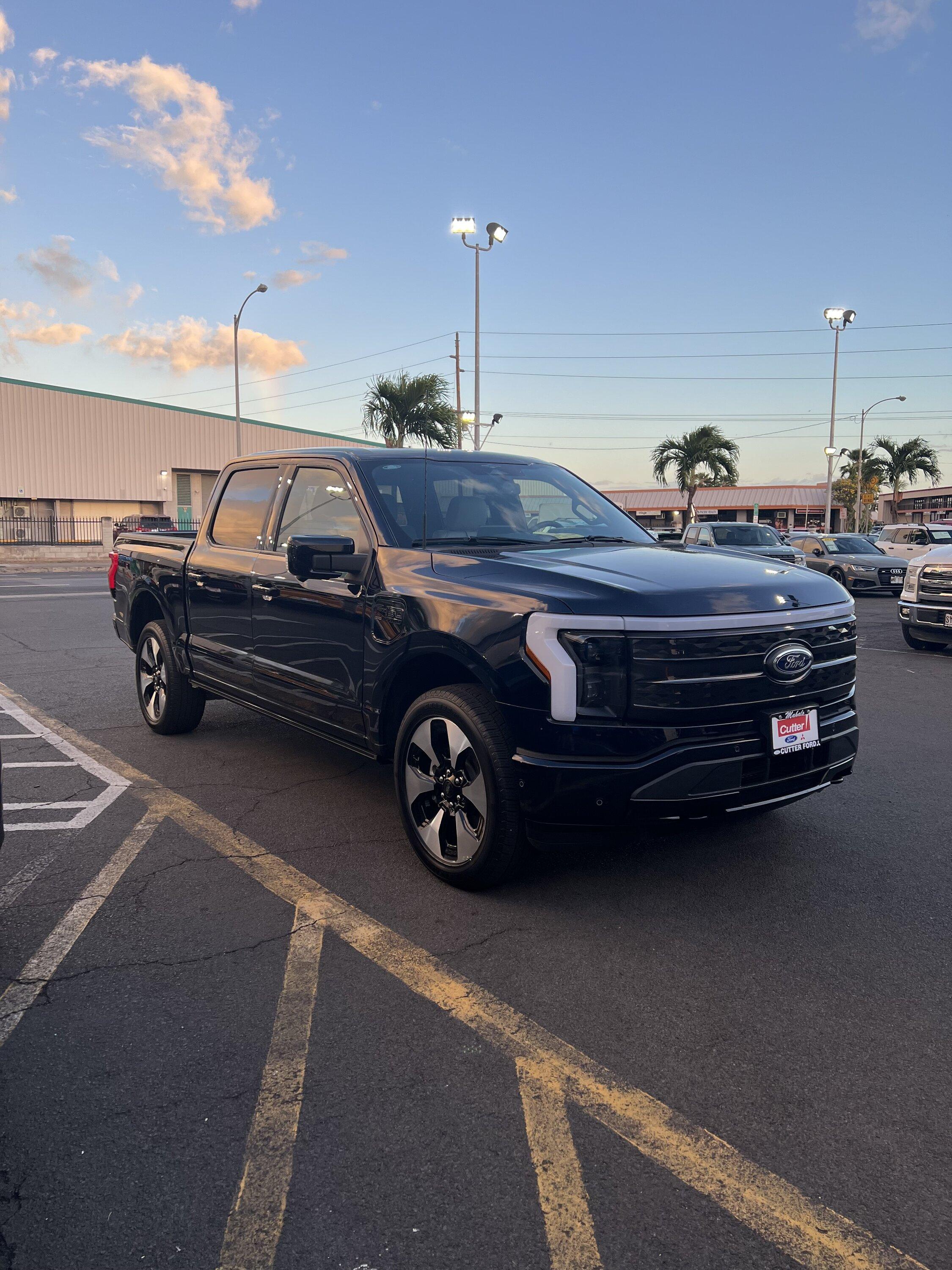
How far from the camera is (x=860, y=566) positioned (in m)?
23.8

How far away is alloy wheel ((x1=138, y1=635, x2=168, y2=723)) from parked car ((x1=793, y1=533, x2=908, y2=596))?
19.1 metres

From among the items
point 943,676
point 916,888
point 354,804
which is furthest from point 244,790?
point 943,676

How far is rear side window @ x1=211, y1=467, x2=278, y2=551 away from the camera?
5672 millimetres

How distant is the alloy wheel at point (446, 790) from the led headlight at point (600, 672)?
22.1 inches

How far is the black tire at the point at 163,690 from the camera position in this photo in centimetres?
661

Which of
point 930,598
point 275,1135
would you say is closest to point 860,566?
point 930,598

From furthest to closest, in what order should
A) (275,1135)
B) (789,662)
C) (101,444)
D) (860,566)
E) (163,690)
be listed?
(101,444) < (860,566) < (163,690) < (789,662) < (275,1135)

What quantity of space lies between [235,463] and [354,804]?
2.40 meters

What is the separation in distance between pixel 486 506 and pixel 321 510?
0.89 metres

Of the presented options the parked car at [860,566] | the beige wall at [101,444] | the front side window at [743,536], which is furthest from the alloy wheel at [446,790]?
the beige wall at [101,444]

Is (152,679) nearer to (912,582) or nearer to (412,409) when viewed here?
(912,582)

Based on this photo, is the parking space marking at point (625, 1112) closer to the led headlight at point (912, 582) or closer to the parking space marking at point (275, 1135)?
the parking space marking at point (275, 1135)

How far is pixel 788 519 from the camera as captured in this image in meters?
80.8

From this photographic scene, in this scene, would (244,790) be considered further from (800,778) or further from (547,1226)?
(547,1226)
